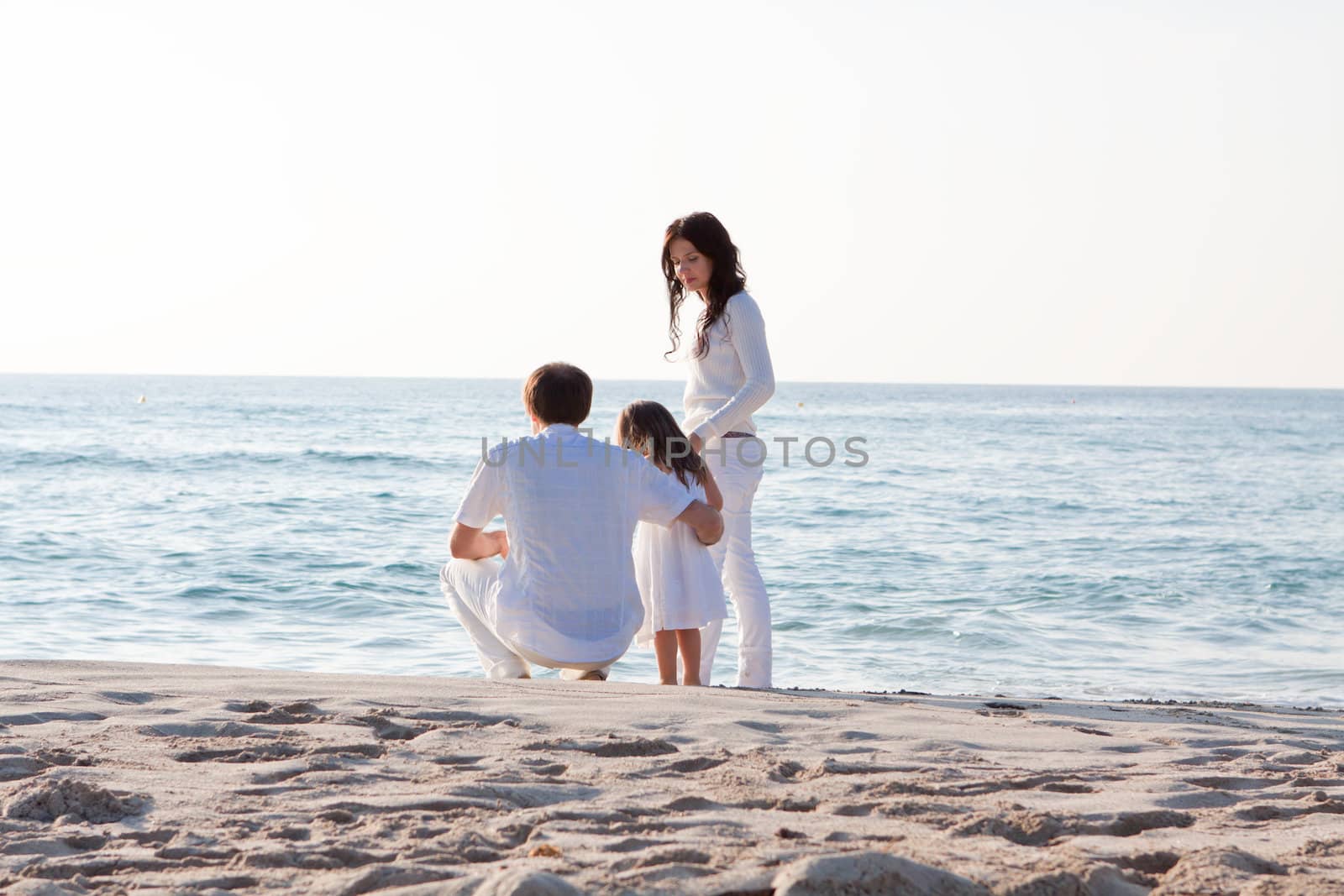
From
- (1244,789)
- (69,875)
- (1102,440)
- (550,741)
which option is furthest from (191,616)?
(1102,440)

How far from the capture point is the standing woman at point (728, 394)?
444 cm

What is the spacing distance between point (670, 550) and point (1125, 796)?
2007 mm

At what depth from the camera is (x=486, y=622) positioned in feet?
14.2

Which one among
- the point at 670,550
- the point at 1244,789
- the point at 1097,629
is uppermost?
the point at 670,550

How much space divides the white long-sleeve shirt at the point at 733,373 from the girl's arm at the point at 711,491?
152mm

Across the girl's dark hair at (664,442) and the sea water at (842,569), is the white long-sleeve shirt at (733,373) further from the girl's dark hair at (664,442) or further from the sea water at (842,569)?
the sea water at (842,569)

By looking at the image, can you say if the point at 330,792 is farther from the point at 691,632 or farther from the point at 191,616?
the point at 191,616

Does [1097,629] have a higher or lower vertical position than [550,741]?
lower

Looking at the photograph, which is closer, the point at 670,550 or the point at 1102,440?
the point at 670,550

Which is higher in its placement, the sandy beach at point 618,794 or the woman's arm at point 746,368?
the woman's arm at point 746,368

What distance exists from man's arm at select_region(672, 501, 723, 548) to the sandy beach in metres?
0.64

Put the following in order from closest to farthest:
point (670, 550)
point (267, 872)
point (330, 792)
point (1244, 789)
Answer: point (267, 872) → point (330, 792) → point (1244, 789) → point (670, 550)

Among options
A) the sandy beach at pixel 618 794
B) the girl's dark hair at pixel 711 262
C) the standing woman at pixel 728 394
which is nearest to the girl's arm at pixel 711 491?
the standing woman at pixel 728 394

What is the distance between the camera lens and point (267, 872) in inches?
82.7
